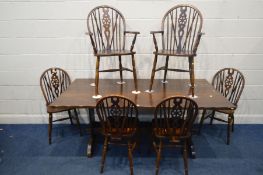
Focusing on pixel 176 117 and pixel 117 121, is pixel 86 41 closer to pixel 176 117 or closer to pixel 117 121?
pixel 117 121

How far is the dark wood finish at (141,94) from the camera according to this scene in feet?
8.43

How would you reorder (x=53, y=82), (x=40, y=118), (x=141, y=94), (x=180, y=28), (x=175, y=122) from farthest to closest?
(x=40, y=118), (x=53, y=82), (x=180, y=28), (x=141, y=94), (x=175, y=122)

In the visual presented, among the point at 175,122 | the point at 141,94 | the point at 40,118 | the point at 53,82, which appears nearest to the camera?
the point at 175,122

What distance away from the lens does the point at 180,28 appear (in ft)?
10.2

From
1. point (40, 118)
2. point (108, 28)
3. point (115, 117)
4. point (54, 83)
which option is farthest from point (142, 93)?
point (40, 118)

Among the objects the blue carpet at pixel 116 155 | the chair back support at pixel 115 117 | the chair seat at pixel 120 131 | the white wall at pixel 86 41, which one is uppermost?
the white wall at pixel 86 41

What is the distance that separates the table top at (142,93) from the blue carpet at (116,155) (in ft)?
1.79

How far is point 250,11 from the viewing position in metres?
3.25

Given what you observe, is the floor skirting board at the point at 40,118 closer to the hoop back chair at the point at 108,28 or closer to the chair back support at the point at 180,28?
the hoop back chair at the point at 108,28

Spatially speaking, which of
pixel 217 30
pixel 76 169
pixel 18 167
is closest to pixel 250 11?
pixel 217 30

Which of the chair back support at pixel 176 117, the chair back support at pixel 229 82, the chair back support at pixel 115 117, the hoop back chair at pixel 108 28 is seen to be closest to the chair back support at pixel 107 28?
the hoop back chair at pixel 108 28

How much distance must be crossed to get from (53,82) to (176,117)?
5.50 feet

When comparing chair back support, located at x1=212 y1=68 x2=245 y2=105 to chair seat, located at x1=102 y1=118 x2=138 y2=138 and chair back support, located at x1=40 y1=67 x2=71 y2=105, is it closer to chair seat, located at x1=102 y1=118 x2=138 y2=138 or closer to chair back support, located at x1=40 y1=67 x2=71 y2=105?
chair seat, located at x1=102 y1=118 x2=138 y2=138

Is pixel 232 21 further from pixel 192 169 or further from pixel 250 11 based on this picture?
pixel 192 169
